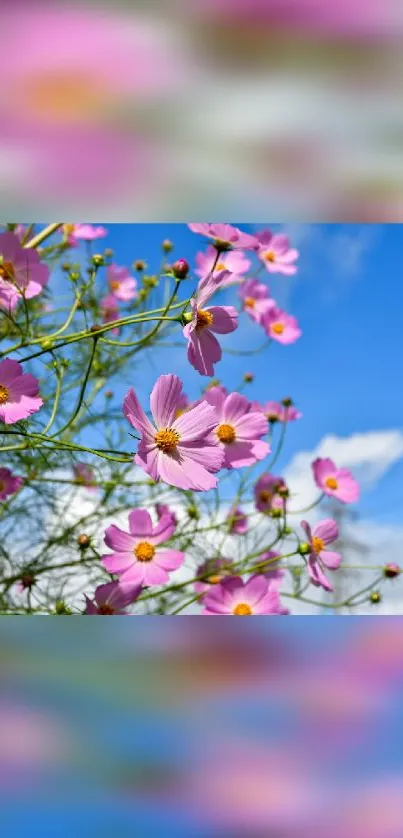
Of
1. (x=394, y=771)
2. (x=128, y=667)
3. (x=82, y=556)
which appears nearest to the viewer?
(x=394, y=771)

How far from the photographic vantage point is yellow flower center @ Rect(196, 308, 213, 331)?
39 cm

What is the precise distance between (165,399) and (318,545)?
0.21 m

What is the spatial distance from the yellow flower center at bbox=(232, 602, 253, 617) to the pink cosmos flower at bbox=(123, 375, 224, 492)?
0.51 ft

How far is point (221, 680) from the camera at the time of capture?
41cm

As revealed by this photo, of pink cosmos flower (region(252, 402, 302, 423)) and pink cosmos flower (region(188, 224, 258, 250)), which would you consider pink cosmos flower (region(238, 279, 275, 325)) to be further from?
pink cosmos flower (region(188, 224, 258, 250))

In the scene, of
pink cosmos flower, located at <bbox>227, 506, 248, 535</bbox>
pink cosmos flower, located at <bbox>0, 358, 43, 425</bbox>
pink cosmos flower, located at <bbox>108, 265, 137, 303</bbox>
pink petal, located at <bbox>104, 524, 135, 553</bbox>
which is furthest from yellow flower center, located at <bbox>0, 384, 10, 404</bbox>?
pink cosmos flower, located at <bbox>108, 265, 137, 303</bbox>

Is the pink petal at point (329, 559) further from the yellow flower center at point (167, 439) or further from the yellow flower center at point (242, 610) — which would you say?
the yellow flower center at point (167, 439)

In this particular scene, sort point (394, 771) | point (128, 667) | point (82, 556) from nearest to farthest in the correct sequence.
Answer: point (394, 771) < point (128, 667) < point (82, 556)

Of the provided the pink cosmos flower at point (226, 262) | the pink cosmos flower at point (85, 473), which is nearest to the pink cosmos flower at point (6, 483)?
the pink cosmos flower at point (85, 473)

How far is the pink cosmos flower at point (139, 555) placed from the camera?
1.52 ft

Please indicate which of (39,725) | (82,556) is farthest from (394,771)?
(82,556)
